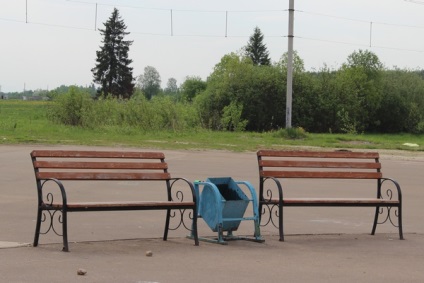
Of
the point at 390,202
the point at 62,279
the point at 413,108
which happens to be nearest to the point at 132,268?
the point at 62,279

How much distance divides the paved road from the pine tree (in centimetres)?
11703

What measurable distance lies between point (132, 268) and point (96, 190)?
7114mm

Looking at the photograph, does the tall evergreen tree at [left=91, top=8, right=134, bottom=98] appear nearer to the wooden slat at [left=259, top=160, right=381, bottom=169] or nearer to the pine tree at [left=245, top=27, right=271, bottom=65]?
the pine tree at [left=245, top=27, right=271, bottom=65]

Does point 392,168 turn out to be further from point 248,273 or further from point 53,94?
point 53,94

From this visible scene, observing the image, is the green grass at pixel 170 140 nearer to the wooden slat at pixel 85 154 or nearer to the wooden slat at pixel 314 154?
the wooden slat at pixel 314 154

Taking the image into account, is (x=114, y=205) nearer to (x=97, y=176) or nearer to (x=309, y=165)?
(x=97, y=176)

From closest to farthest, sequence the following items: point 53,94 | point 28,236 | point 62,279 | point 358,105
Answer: point 62,279 → point 28,236 → point 53,94 → point 358,105

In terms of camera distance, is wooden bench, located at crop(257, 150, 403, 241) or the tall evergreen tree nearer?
wooden bench, located at crop(257, 150, 403, 241)

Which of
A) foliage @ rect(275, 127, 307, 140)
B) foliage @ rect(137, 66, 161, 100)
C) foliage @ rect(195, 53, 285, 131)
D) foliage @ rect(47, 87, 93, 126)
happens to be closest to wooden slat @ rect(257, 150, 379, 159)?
foliage @ rect(275, 127, 307, 140)

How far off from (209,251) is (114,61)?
10408 cm

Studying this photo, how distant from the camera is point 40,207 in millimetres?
7832

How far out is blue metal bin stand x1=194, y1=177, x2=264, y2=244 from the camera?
834 centimetres

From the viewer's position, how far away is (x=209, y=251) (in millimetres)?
8023

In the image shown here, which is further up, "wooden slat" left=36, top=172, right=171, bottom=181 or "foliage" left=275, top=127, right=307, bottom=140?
"wooden slat" left=36, top=172, right=171, bottom=181
